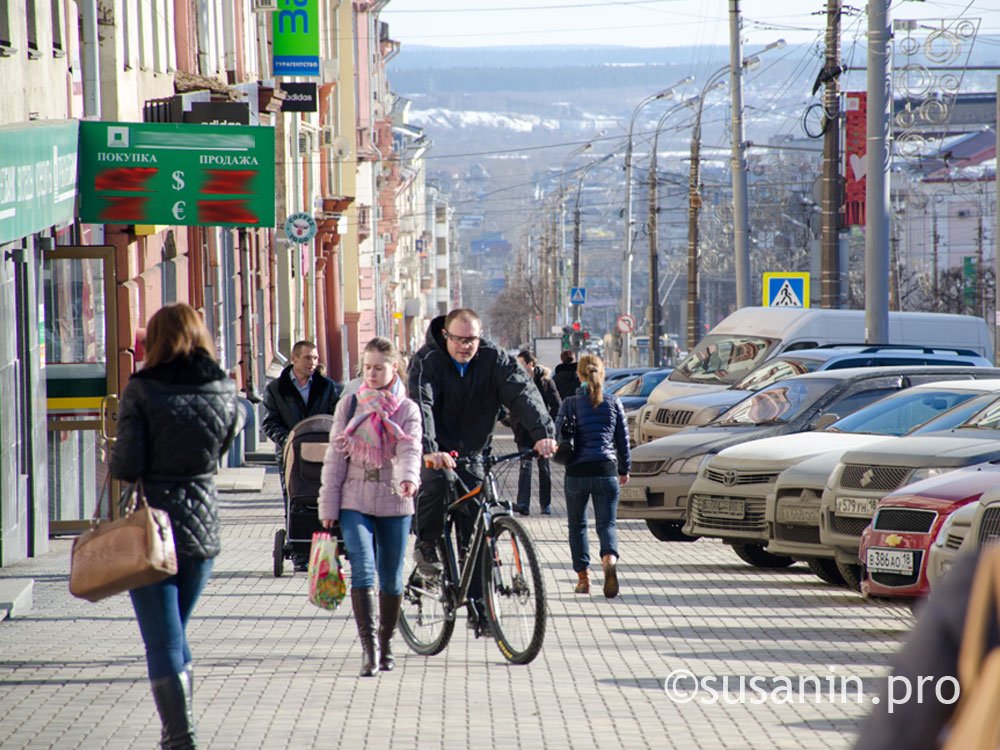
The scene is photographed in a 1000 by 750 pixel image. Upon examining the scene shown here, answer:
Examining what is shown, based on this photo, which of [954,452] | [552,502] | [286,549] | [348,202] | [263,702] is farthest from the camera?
[348,202]

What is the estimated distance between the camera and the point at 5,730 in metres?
7.36

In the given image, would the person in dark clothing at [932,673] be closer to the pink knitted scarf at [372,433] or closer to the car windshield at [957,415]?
the pink knitted scarf at [372,433]

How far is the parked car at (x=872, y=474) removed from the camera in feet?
39.3

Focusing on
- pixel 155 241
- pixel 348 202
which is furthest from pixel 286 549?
pixel 348 202

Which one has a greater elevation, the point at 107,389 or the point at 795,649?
the point at 107,389

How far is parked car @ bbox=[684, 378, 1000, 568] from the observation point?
14.1m

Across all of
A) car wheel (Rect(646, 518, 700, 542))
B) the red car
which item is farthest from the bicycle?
car wheel (Rect(646, 518, 700, 542))

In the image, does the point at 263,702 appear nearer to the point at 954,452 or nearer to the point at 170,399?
the point at 170,399

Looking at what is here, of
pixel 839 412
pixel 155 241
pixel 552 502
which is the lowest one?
pixel 552 502

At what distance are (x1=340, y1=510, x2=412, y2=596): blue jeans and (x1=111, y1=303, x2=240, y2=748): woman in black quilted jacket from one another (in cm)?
193

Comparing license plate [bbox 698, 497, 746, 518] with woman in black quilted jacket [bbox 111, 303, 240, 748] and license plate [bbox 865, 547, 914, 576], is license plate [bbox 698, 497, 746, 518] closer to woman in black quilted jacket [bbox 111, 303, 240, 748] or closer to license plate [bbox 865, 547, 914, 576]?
license plate [bbox 865, 547, 914, 576]

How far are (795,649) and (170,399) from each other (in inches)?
173

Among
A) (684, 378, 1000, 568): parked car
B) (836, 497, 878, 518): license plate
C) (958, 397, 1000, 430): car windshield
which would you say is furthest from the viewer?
(684, 378, 1000, 568): parked car

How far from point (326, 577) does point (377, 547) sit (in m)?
0.29
